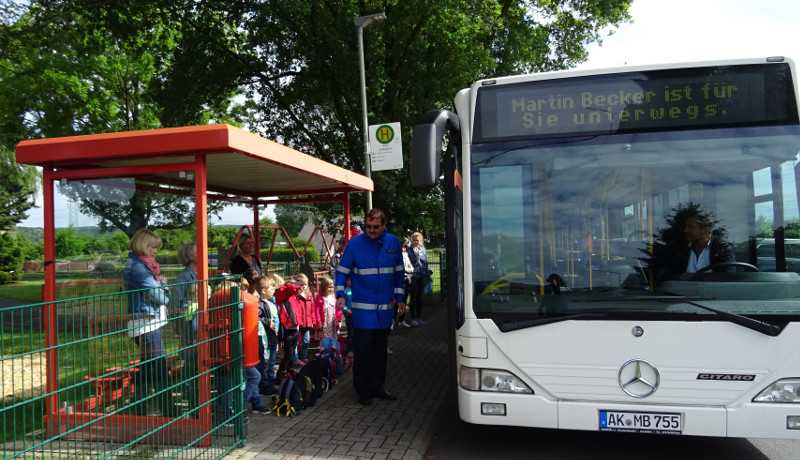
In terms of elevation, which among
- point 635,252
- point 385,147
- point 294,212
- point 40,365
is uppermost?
point 385,147

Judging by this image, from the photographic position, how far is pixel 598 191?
4.37 m

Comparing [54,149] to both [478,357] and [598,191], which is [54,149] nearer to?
[478,357]

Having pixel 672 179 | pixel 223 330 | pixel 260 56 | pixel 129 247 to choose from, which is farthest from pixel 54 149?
pixel 260 56

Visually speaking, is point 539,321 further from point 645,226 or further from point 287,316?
point 287,316

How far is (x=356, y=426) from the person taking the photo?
549 cm

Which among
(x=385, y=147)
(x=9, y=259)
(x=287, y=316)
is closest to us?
Result: (x=287, y=316)

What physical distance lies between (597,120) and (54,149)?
4.29 meters

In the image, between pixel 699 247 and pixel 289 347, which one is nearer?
pixel 699 247

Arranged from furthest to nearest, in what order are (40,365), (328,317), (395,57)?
(395,57) → (328,317) → (40,365)

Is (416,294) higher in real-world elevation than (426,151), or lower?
lower

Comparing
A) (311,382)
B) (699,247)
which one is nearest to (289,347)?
(311,382)

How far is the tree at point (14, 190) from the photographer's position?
31203 mm

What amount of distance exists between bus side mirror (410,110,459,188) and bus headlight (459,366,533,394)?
1.38 metres

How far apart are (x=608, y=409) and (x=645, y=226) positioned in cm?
126
